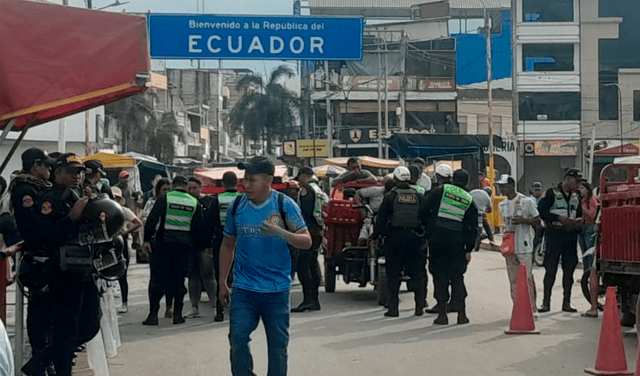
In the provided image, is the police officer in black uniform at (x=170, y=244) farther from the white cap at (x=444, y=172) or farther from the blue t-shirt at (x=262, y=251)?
the blue t-shirt at (x=262, y=251)

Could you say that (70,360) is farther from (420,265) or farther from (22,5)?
(420,265)

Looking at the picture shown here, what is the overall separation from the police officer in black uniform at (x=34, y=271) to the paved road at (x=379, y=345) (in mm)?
1489

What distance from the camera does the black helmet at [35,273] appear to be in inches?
335

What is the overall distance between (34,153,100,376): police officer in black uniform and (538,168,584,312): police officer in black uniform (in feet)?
26.1

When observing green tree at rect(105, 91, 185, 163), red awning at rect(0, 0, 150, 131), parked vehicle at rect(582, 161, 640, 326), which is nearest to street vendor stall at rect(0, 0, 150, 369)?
red awning at rect(0, 0, 150, 131)

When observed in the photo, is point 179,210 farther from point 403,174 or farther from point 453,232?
point 453,232

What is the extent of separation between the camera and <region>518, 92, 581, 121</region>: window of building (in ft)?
208

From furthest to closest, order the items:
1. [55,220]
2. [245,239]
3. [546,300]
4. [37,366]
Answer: [546,300] → [37,366] → [55,220] → [245,239]

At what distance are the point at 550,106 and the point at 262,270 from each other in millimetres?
57447

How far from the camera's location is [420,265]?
46.6 ft

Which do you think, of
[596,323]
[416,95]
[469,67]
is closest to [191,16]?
[596,323]

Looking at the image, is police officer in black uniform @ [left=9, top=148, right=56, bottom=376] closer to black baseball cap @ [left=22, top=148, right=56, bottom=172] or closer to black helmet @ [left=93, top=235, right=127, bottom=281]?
black helmet @ [left=93, top=235, right=127, bottom=281]

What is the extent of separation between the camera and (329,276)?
17344mm

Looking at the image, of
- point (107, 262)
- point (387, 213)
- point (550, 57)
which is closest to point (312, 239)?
point (387, 213)
